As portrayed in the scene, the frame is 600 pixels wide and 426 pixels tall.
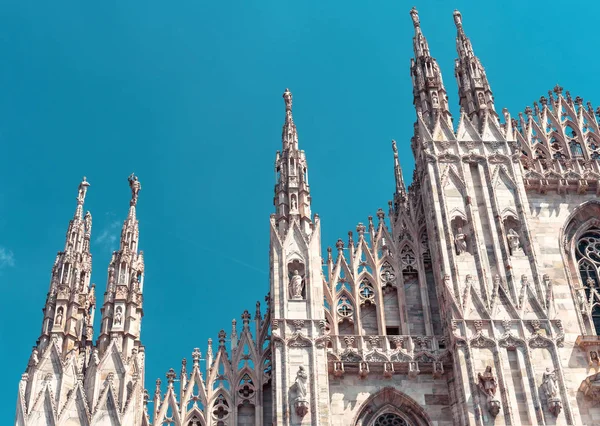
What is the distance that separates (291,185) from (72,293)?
209 inches

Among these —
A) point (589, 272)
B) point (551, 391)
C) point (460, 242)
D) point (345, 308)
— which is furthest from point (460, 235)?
point (551, 391)

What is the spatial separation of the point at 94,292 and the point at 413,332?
7.27 m

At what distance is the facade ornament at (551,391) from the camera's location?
17328 mm

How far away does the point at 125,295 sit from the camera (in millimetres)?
19766

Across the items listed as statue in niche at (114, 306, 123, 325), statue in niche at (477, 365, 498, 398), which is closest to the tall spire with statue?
statue in niche at (114, 306, 123, 325)

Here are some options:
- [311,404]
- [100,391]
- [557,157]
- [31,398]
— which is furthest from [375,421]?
[557,157]

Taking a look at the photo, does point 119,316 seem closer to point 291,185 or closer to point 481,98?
point 291,185

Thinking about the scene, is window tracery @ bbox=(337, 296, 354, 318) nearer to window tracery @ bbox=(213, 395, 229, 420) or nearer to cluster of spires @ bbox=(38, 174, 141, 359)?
window tracery @ bbox=(213, 395, 229, 420)

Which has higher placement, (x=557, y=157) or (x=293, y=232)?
(x=557, y=157)

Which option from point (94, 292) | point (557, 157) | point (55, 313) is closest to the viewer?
point (55, 313)

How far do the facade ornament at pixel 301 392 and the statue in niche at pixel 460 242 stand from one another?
4.42 meters

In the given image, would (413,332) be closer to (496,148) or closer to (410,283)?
(410,283)

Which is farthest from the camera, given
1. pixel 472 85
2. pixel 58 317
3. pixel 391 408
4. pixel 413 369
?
pixel 472 85

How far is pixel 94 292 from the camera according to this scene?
70.1ft
